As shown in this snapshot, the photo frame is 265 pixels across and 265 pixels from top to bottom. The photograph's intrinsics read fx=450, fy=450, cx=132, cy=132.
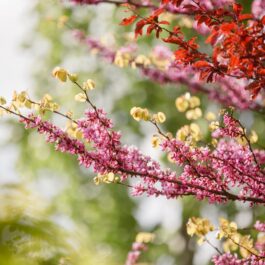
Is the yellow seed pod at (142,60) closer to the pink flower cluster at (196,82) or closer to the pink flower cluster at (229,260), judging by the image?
the pink flower cluster at (196,82)

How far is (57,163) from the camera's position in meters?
8.89

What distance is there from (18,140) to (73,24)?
2619 millimetres

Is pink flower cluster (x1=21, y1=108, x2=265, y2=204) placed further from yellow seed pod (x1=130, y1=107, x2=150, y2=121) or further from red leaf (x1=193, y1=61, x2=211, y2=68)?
red leaf (x1=193, y1=61, x2=211, y2=68)

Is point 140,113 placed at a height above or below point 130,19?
below

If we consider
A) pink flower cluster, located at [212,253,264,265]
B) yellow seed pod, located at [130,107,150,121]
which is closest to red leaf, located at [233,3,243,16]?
yellow seed pod, located at [130,107,150,121]

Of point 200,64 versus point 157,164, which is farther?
point 157,164

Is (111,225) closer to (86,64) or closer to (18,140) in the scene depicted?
(18,140)

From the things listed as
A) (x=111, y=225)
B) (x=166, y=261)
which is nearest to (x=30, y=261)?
(x=111, y=225)

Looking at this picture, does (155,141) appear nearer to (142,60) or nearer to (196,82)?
(142,60)

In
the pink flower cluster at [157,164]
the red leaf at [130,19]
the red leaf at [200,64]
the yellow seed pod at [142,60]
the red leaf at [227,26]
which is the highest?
the yellow seed pod at [142,60]

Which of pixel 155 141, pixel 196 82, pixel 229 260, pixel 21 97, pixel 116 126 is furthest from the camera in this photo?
pixel 116 126

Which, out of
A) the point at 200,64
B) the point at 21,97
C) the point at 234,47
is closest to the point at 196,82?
the point at 200,64

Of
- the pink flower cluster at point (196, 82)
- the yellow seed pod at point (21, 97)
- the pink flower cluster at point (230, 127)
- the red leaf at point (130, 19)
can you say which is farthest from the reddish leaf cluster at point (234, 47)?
the pink flower cluster at point (196, 82)

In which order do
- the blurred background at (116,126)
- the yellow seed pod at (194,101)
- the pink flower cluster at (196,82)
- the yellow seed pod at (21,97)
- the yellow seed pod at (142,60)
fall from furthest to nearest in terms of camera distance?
the blurred background at (116,126)
the pink flower cluster at (196,82)
the yellow seed pod at (142,60)
the yellow seed pod at (194,101)
the yellow seed pod at (21,97)
